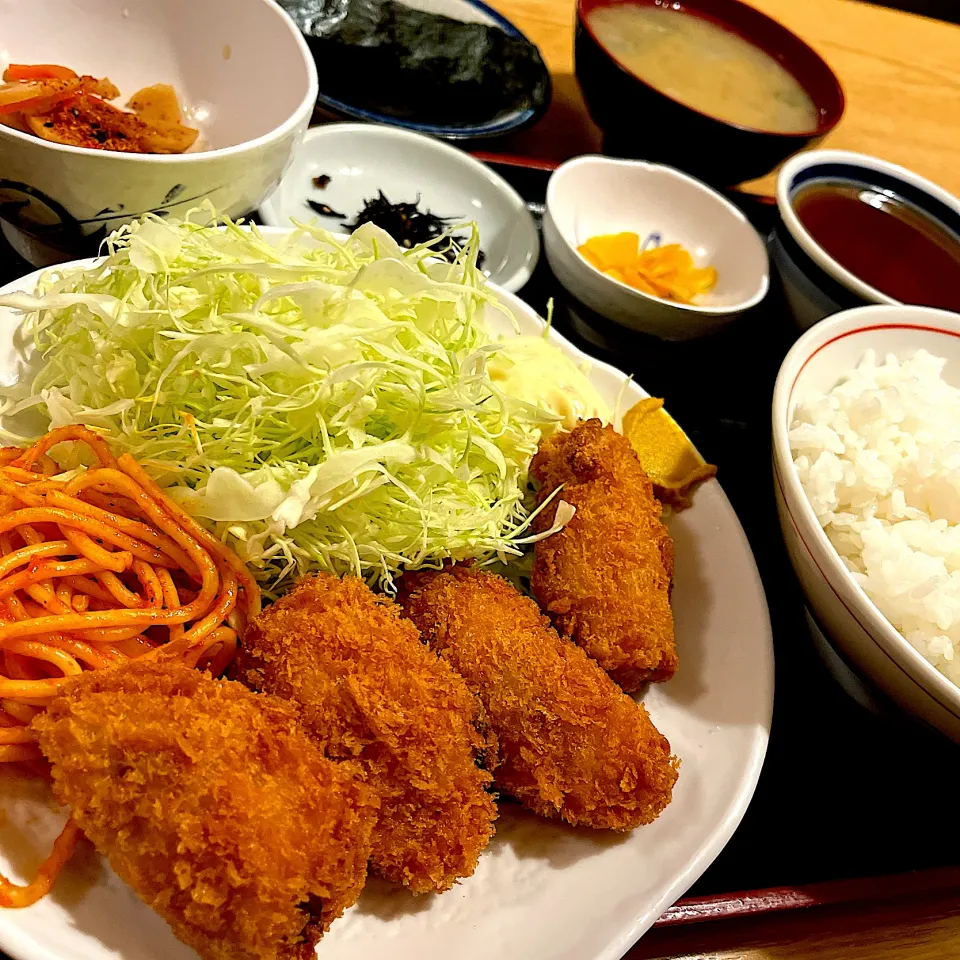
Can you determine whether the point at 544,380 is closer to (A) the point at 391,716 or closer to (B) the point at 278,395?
(B) the point at 278,395

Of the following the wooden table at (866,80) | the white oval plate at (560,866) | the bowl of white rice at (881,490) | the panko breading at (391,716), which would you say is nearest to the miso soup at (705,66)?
the wooden table at (866,80)

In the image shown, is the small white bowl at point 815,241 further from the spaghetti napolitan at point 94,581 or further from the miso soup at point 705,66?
the spaghetti napolitan at point 94,581

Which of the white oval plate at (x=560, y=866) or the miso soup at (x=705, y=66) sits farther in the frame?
the miso soup at (x=705, y=66)

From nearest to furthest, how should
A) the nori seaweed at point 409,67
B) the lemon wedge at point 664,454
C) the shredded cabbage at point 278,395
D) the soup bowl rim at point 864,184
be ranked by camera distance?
the shredded cabbage at point 278,395
the lemon wedge at point 664,454
the soup bowl rim at point 864,184
the nori seaweed at point 409,67

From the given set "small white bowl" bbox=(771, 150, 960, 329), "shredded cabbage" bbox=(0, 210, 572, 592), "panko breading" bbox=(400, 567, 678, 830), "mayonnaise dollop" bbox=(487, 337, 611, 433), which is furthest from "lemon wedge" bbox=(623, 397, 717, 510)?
"small white bowl" bbox=(771, 150, 960, 329)

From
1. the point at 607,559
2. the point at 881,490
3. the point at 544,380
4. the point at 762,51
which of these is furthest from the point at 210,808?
the point at 762,51

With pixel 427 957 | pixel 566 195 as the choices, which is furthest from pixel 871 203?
pixel 427 957

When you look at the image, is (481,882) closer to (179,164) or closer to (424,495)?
(424,495)

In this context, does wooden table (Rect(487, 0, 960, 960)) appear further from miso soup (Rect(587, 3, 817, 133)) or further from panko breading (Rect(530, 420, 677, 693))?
panko breading (Rect(530, 420, 677, 693))
